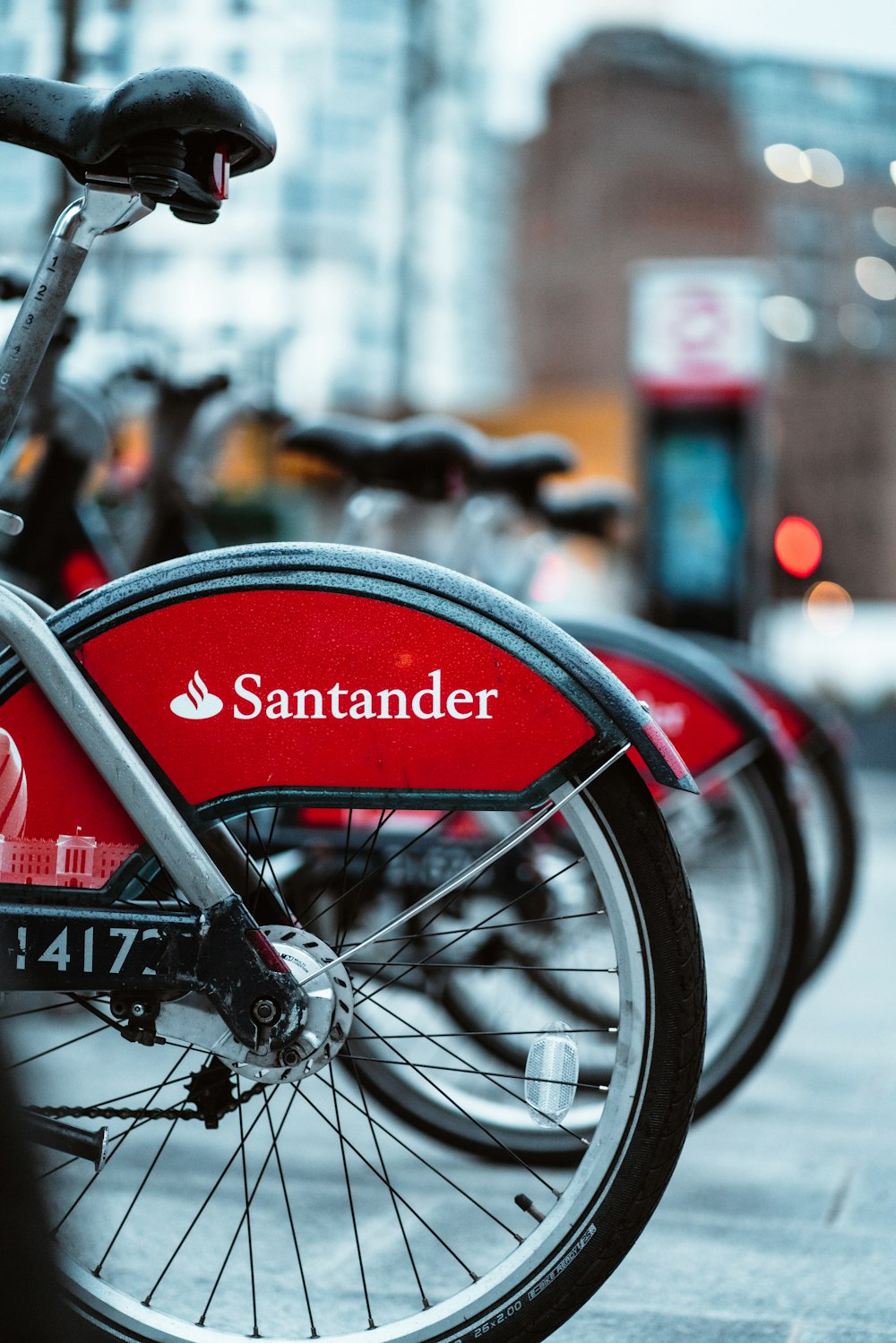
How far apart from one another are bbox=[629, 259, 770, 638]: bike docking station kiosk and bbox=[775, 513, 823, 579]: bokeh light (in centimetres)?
29

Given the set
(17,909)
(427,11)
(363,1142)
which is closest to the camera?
(17,909)

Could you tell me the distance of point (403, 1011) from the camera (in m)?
4.25

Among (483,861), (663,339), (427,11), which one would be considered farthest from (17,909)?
(427,11)

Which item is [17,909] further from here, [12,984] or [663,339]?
[663,339]

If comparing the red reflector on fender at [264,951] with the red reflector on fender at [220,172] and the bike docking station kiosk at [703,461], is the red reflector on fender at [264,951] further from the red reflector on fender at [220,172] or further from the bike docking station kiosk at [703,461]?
the bike docking station kiosk at [703,461]

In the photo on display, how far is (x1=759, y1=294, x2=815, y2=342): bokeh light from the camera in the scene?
48.1 metres

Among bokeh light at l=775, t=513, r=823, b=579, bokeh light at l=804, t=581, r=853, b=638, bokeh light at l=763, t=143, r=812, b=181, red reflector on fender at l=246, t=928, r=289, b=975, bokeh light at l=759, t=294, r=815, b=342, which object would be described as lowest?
red reflector on fender at l=246, t=928, r=289, b=975

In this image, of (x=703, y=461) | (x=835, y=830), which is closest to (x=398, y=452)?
(x=835, y=830)

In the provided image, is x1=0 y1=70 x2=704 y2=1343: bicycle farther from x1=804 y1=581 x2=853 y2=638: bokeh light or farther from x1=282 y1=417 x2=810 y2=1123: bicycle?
x1=804 y1=581 x2=853 y2=638: bokeh light

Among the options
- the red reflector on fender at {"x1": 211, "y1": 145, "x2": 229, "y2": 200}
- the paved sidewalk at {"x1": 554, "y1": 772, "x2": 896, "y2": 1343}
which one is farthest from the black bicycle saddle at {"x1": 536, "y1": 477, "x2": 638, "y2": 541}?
the red reflector on fender at {"x1": 211, "y1": 145, "x2": 229, "y2": 200}

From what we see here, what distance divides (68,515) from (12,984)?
210cm

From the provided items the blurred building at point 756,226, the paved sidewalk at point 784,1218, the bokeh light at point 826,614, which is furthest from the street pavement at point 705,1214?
the blurred building at point 756,226

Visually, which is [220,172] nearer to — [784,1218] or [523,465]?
[784,1218]

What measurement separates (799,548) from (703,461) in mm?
1080
